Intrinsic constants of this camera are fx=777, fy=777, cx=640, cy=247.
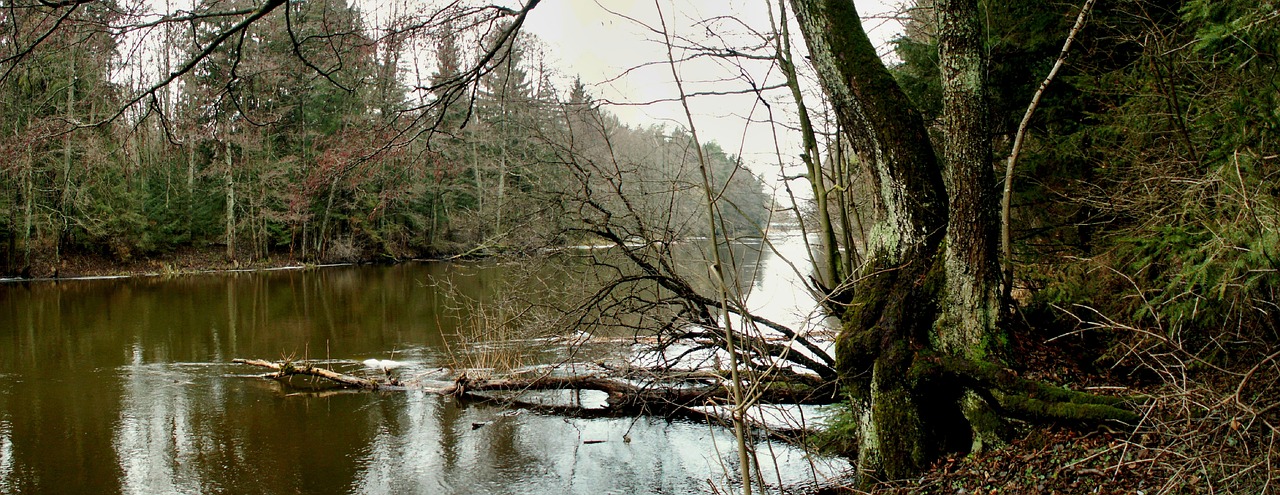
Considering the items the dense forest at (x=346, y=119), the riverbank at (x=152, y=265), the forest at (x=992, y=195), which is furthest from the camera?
the riverbank at (x=152, y=265)

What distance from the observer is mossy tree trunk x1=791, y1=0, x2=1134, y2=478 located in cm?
401

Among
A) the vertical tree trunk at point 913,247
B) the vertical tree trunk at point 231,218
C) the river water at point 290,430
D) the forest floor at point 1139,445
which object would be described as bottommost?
the river water at point 290,430

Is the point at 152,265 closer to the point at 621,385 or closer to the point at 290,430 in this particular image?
the point at 290,430

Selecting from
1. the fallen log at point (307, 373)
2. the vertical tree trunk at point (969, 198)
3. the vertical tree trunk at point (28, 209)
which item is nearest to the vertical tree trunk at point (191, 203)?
the vertical tree trunk at point (28, 209)

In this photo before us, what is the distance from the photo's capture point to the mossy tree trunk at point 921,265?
401cm

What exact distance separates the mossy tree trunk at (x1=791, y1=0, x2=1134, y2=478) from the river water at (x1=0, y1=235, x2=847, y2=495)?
0.55 m

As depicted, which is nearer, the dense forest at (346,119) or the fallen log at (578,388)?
the dense forest at (346,119)

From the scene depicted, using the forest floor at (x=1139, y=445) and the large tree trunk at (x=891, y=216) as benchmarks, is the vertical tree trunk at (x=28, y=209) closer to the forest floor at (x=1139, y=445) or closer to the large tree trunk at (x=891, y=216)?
the large tree trunk at (x=891, y=216)

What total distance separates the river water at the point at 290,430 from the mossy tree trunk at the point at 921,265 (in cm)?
55

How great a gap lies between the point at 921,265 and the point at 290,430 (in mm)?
6844

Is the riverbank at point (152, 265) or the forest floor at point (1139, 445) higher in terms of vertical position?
the riverbank at point (152, 265)

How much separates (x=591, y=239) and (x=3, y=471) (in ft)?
18.5

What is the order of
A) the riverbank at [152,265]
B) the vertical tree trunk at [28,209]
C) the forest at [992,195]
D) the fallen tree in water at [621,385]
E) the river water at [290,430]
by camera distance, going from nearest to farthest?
the forest at [992,195]
the fallen tree in water at [621,385]
the river water at [290,430]
the vertical tree trunk at [28,209]
the riverbank at [152,265]

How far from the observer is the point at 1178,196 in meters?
4.08
